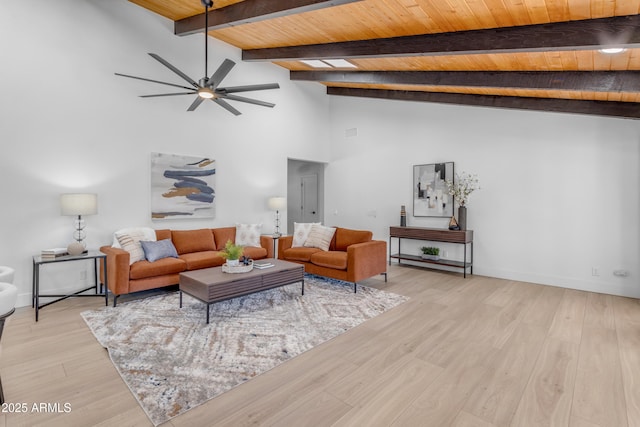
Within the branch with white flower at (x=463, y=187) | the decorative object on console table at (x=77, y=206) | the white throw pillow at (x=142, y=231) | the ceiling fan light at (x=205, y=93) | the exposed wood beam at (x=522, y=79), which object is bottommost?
the white throw pillow at (x=142, y=231)

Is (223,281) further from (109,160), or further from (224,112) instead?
(224,112)

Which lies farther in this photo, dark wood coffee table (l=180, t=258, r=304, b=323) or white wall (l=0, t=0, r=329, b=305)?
white wall (l=0, t=0, r=329, b=305)

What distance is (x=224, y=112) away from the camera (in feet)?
19.8

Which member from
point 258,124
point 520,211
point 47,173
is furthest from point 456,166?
point 47,173

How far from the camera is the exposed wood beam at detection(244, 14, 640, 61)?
7.89ft

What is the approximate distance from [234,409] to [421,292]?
331 cm

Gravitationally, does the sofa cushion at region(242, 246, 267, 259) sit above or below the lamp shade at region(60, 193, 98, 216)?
below

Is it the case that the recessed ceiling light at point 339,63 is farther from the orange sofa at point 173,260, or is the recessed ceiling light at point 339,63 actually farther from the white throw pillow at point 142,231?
the white throw pillow at point 142,231

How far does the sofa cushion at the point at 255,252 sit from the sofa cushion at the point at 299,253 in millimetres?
359

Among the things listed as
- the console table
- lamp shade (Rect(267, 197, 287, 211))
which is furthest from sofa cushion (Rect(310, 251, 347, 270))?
the console table

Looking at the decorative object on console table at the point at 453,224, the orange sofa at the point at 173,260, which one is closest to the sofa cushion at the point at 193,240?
the orange sofa at the point at 173,260

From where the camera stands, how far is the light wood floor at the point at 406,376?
6.60ft

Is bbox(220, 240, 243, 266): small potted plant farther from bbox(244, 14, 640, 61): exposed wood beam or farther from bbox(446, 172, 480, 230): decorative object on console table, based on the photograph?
bbox(446, 172, 480, 230): decorative object on console table

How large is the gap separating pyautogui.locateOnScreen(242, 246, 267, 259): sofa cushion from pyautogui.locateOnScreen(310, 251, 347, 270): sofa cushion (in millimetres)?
913
